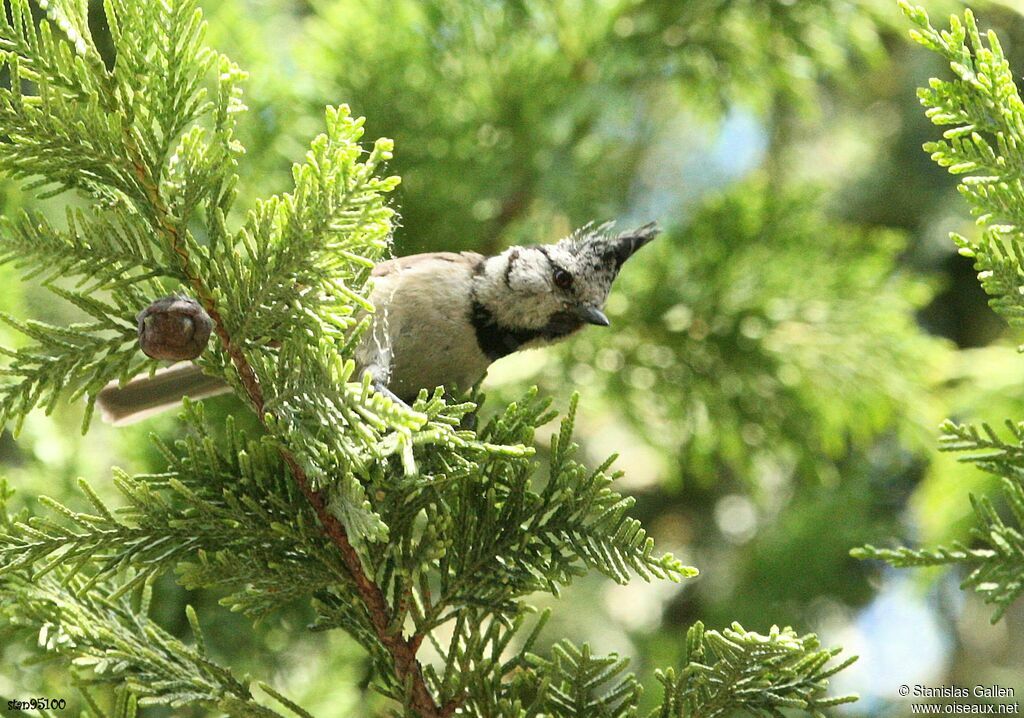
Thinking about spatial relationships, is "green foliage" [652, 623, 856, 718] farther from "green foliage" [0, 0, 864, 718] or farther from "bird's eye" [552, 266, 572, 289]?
"bird's eye" [552, 266, 572, 289]

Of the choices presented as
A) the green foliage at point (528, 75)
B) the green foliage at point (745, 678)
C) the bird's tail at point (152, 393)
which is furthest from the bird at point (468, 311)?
the green foliage at point (745, 678)

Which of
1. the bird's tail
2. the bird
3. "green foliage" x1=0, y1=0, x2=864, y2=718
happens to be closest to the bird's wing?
the bird

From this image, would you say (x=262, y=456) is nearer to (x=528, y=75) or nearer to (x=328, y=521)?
(x=328, y=521)

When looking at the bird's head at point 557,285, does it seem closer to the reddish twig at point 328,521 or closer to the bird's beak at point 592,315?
the bird's beak at point 592,315

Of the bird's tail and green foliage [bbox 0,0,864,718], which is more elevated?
green foliage [bbox 0,0,864,718]

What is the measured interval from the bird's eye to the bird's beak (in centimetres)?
7

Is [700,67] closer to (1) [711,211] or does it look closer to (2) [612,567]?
(1) [711,211]

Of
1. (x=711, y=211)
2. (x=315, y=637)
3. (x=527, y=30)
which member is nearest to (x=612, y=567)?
(x=315, y=637)

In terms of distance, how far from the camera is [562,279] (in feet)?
8.40

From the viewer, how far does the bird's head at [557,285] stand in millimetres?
2535

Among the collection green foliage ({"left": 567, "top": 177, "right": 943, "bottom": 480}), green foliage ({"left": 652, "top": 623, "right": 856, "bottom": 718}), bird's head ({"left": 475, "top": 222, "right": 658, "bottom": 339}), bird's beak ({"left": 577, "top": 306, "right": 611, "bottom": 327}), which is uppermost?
bird's head ({"left": 475, "top": 222, "right": 658, "bottom": 339})

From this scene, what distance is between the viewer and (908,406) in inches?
126

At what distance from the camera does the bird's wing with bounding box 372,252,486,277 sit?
252 cm

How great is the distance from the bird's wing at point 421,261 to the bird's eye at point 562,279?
0.21 m
